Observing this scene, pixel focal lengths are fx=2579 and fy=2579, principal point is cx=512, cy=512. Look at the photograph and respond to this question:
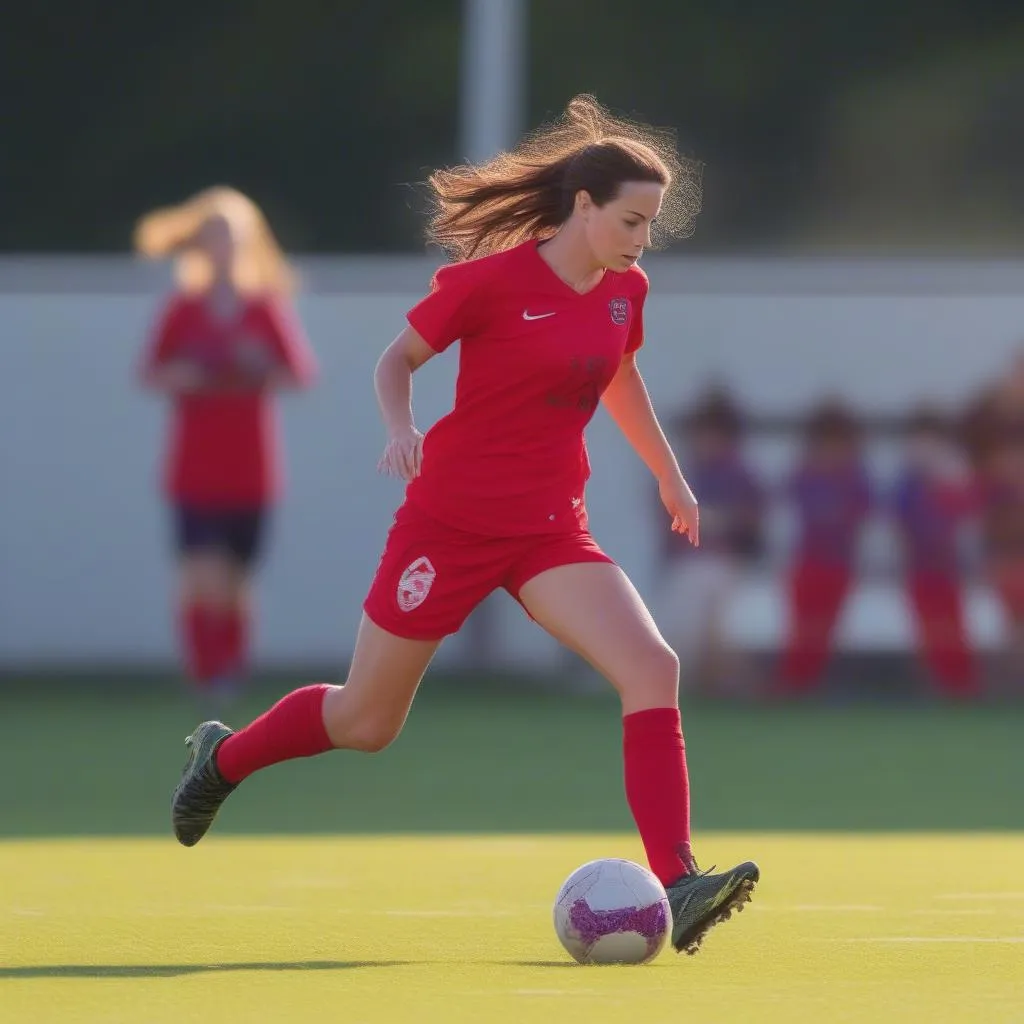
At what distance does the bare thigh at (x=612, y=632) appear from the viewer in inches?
216

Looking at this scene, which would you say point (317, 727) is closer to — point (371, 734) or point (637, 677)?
point (371, 734)

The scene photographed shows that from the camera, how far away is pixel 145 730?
11219mm

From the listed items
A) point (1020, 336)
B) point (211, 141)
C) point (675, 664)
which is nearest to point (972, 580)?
point (1020, 336)

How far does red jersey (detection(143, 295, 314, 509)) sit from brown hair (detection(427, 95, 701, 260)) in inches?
203

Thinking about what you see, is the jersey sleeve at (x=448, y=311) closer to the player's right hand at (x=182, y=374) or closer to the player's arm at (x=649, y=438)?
the player's arm at (x=649, y=438)

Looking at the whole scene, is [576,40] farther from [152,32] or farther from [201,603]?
[201,603]

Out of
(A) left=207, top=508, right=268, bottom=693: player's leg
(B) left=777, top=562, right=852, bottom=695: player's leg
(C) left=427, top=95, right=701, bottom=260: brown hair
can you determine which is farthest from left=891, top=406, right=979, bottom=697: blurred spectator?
(C) left=427, top=95, right=701, bottom=260: brown hair

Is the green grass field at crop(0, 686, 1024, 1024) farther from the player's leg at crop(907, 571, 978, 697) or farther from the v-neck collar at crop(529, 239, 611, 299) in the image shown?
the v-neck collar at crop(529, 239, 611, 299)

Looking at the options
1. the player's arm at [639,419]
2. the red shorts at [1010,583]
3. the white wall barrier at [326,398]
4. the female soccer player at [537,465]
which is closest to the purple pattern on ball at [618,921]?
the female soccer player at [537,465]

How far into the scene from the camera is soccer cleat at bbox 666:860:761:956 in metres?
5.13

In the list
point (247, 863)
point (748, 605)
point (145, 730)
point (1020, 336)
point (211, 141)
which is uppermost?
point (211, 141)

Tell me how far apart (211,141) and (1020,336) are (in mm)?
5207

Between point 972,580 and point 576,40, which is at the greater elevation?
point 576,40

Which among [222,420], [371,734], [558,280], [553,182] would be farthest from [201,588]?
[558,280]
